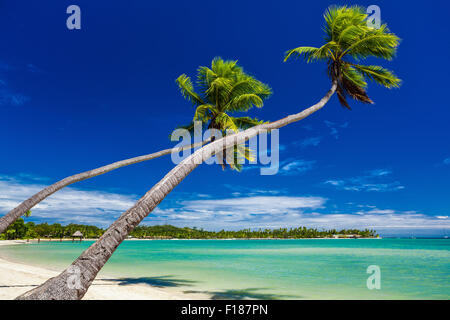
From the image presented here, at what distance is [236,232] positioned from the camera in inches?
6575

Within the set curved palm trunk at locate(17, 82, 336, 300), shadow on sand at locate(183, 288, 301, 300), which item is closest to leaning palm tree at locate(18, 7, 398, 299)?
curved palm trunk at locate(17, 82, 336, 300)

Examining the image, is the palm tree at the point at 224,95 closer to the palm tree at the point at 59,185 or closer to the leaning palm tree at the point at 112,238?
the palm tree at the point at 59,185

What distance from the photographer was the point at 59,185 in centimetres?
749

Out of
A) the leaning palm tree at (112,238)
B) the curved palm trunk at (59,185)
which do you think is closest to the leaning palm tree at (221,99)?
the curved palm trunk at (59,185)

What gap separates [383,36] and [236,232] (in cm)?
16587

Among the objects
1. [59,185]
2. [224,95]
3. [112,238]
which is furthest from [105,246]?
[224,95]

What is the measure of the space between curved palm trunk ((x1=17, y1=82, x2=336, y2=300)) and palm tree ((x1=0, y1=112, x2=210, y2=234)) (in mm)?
4009

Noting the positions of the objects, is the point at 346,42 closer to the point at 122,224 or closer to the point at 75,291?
the point at 122,224

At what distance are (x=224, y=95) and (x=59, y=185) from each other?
5.69 meters

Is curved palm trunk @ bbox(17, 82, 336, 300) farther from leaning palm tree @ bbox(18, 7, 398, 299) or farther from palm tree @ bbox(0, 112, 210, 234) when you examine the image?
palm tree @ bbox(0, 112, 210, 234)

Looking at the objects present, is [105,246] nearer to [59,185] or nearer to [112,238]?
[112,238]

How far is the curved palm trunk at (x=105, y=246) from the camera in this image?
9.45ft

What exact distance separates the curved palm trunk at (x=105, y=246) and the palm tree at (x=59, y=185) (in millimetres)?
4009
